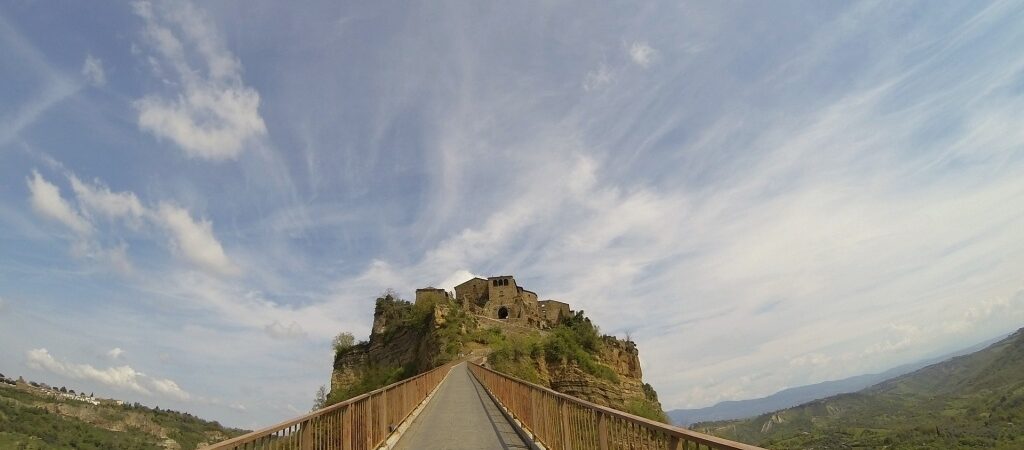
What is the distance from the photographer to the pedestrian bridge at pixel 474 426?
445 centimetres

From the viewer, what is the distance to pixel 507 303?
7175cm

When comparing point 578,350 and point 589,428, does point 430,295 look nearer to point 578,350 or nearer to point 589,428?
point 578,350

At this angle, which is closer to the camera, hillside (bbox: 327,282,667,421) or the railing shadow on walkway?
the railing shadow on walkway

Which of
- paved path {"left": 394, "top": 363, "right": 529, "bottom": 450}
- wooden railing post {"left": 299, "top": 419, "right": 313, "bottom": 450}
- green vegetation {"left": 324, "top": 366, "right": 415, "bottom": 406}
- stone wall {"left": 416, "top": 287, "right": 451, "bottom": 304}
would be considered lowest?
paved path {"left": 394, "top": 363, "right": 529, "bottom": 450}

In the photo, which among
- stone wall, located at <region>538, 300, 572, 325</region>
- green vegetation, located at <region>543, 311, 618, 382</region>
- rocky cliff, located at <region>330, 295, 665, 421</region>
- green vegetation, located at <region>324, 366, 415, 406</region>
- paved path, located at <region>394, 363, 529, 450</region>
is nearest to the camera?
paved path, located at <region>394, 363, 529, 450</region>

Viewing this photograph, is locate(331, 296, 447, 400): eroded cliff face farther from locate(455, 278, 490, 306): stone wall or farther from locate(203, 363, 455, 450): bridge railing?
locate(203, 363, 455, 450): bridge railing

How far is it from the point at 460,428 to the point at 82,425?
150 m

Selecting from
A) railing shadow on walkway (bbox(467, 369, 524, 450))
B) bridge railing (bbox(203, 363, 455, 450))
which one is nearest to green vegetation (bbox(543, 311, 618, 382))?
railing shadow on walkway (bbox(467, 369, 524, 450))

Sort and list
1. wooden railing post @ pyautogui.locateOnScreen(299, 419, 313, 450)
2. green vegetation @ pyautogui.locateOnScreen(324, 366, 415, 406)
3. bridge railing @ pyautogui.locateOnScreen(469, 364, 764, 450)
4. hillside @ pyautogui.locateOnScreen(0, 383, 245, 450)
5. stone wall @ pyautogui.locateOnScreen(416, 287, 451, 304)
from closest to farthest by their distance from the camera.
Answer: bridge railing @ pyautogui.locateOnScreen(469, 364, 764, 450)
wooden railing post @ pyautogui.locateOnScreen(299, 419, 313, 450)
green vegetation @ pyautogui.locateOnScreen(324, 366, 415, 406)
stone wall @ pyautogui.locateOnScreen(416, 287, 451, 304)
hillside @ pyautogui.locateOnScreen(0, 383, 245, 450)

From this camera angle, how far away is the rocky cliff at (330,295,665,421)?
4775cm

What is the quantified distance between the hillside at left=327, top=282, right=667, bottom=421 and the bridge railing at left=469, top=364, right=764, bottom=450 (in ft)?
101

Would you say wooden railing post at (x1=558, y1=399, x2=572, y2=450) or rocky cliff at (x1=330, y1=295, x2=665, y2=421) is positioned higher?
rocky cliff at (x1=330, y1=295, x2=665, y2=421)

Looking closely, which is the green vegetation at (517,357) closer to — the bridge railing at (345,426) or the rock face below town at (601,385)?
the rock face below town at (601,385)

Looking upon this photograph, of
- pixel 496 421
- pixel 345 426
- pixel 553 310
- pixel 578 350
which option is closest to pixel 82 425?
pixel 553 310
